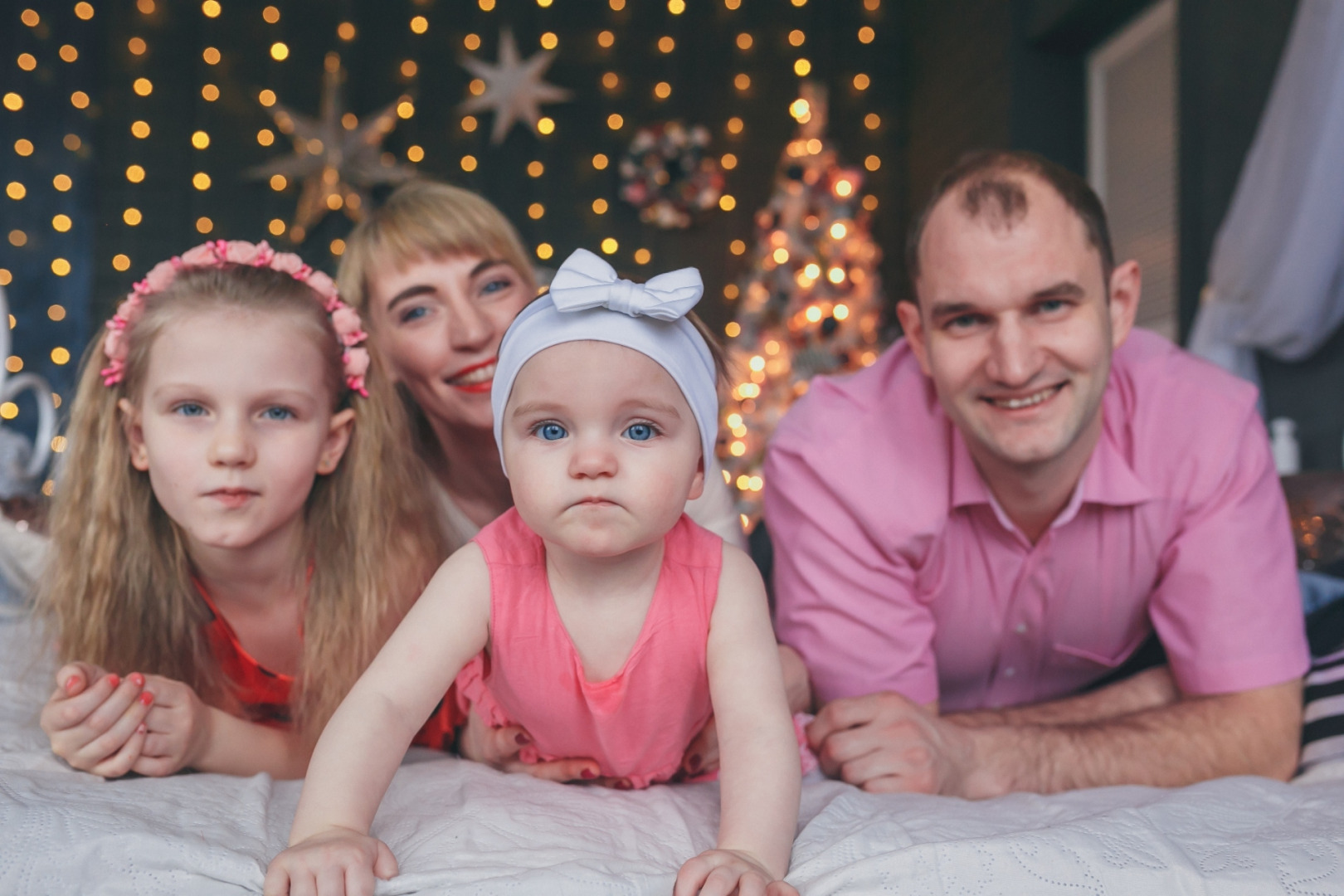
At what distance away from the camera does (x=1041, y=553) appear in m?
1.71

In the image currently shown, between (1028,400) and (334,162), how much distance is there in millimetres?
4279

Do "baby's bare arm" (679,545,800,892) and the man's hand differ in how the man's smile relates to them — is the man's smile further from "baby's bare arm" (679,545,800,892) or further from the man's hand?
"baby's bare arm" (679,545,800,892)

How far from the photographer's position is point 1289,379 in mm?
3180

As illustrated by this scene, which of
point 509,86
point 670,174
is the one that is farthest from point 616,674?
point 509,86

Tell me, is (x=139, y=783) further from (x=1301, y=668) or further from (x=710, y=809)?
(x=1301, y=668)

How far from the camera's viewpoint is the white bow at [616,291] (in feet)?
3.50

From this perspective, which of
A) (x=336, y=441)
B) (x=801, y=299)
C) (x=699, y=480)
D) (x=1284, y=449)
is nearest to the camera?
(x=699, y=480)

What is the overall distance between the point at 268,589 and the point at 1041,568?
1218 millimetres

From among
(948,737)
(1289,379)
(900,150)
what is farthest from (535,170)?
(948,737)

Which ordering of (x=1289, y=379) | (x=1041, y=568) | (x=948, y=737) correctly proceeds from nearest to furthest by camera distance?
1. (x=948, y=737)
2. (x=1041, y=568)
3. (x=1289, y=379)

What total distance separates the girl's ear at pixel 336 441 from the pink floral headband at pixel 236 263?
0.16ft

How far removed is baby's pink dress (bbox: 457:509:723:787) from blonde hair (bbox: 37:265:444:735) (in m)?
0.30

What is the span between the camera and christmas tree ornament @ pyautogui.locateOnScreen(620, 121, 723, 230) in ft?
17.4

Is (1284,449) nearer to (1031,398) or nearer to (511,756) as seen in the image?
(1031,398)
